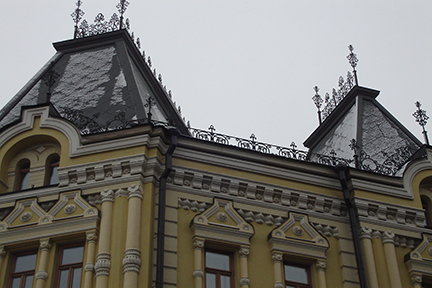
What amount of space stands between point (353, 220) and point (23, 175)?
27.7 ft

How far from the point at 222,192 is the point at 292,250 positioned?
221 centimetres

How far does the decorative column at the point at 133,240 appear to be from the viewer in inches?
577

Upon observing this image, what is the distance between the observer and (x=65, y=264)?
15.7m

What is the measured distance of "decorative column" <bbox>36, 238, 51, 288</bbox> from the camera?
15.3 metres

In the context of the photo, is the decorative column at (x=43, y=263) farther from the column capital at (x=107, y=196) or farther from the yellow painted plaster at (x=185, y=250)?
the yellow painted plaster at (x=185, y=250)

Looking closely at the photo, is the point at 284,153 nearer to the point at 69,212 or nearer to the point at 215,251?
the point at 215,251

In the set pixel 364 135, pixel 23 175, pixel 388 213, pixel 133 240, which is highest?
pixel 364 135

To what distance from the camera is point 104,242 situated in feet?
50.4

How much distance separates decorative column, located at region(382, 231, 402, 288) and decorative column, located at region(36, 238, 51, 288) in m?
8.14

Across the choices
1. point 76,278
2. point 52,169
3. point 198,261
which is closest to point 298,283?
point 198,261

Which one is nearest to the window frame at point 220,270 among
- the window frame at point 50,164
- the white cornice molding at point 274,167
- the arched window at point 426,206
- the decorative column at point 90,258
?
the white cornice molding at point 274,167

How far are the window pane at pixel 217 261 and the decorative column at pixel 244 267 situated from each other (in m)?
0.38

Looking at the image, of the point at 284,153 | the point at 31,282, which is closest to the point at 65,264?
the point at 31,282

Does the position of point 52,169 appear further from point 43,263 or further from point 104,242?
point 104,242
